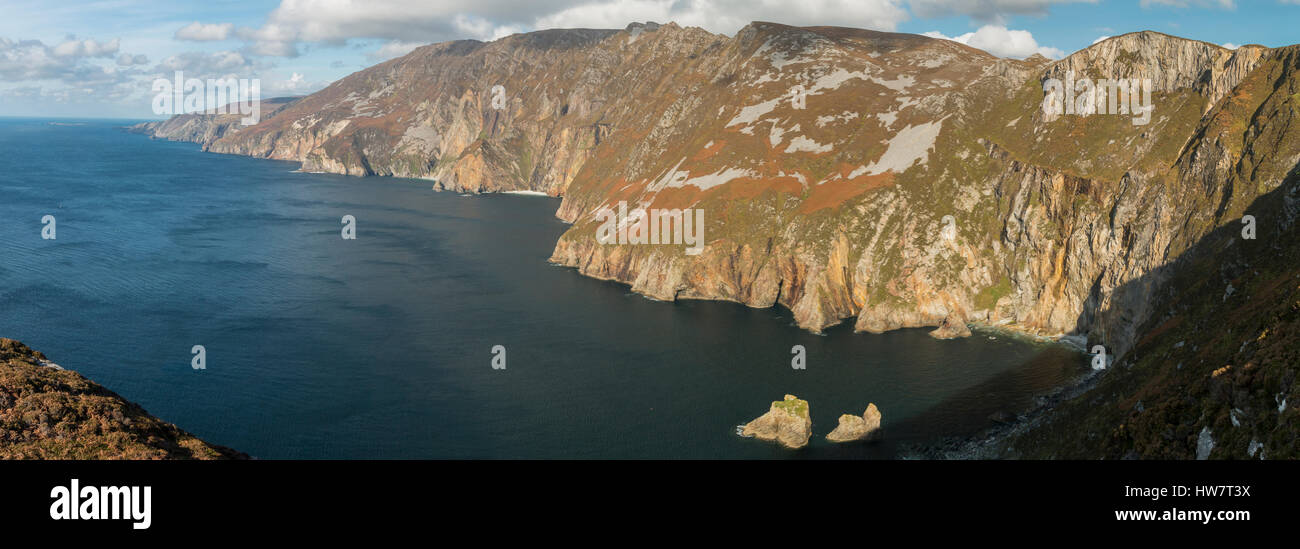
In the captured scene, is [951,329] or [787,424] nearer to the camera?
[787,424]

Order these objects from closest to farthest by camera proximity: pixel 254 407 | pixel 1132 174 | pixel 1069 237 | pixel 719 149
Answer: pixel 254 407
pixel 1132 174
pixel 1069 237
pixel 719 149

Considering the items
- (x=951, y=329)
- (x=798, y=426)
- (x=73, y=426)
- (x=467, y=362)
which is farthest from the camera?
(x=951, y=329)

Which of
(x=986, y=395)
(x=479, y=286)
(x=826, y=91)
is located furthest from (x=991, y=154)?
(x=479, y=286)

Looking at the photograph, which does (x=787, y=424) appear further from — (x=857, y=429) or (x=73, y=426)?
(x=73, y=426)

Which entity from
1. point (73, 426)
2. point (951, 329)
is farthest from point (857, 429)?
point (73, 426)

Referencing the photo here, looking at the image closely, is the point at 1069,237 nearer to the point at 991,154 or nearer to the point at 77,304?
the point at 991,154

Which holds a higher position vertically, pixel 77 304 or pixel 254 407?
pixel 77 304
